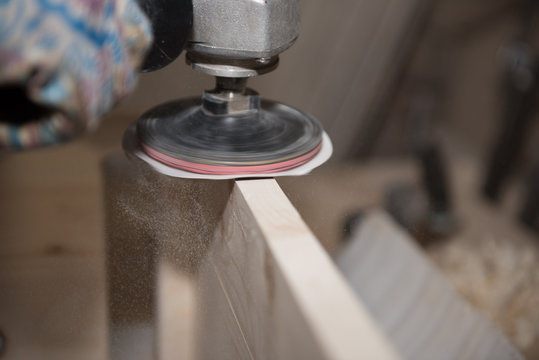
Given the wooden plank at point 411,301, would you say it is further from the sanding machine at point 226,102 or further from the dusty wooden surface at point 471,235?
the sanding machine at point 226,102

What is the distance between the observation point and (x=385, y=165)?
182cm

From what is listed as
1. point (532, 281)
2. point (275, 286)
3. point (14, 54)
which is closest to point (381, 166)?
point (532, 281)

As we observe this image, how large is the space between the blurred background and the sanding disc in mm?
40

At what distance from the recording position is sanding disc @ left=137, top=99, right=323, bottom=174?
0.49 m

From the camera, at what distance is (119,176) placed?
566 mm

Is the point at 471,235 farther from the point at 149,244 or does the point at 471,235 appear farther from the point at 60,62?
the point at 60,62

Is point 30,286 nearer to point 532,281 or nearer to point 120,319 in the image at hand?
point 120,319

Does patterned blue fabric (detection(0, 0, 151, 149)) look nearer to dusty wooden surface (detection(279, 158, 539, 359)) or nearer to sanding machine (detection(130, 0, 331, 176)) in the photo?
sanding machine (detection(130, 0, 331, 176))

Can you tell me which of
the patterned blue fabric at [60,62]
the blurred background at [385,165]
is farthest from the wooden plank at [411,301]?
the patterned blue fabric at [60,62]

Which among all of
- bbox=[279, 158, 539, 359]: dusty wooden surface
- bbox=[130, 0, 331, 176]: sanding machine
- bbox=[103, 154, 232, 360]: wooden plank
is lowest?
bbox=[279, 158, 539, 359]: dusty wooden surface

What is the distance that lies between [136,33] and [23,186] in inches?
17.2

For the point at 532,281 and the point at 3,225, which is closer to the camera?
the point at 3,225

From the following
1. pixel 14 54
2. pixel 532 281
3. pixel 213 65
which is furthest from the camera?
pixel 532 281

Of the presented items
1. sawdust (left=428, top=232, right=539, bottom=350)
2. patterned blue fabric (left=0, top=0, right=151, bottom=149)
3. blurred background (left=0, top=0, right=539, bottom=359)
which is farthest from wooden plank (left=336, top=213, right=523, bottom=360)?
patterned blue fabric (left=0, top=0, right=151, bottom=149)
